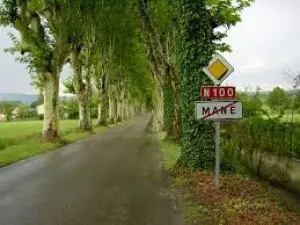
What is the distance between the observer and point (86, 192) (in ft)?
41.9

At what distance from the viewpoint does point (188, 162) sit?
16.0 meters

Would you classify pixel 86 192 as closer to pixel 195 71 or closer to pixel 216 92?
pixel 216 92

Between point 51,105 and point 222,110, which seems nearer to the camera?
point 222,110

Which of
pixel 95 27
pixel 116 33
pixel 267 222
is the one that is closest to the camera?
pixel 267 222

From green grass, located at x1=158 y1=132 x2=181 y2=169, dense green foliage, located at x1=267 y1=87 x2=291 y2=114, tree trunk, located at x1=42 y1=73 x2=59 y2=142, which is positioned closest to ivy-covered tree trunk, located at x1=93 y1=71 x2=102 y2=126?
tree trunk, located at x1=42 y1=73 x2=59 y2=142

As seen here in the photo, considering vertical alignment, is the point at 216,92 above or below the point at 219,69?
below

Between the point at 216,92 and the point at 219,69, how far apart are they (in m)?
0.56

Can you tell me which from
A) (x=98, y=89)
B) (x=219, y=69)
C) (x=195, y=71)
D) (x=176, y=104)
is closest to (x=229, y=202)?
(x=219, y=69)

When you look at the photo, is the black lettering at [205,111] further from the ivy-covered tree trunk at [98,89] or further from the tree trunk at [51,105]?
the ivy-covered tree trunk at [98,89]

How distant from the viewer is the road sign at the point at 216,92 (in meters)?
12.4

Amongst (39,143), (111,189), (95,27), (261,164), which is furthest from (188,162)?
(95,27)

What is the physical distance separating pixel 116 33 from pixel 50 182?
3901 centimetres

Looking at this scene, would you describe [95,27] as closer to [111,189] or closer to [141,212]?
[111,189]

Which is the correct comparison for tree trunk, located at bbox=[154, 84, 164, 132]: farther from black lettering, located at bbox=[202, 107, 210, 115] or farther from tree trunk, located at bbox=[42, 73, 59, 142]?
black lettering, located at bbox=[202, 107, 210, 115]
